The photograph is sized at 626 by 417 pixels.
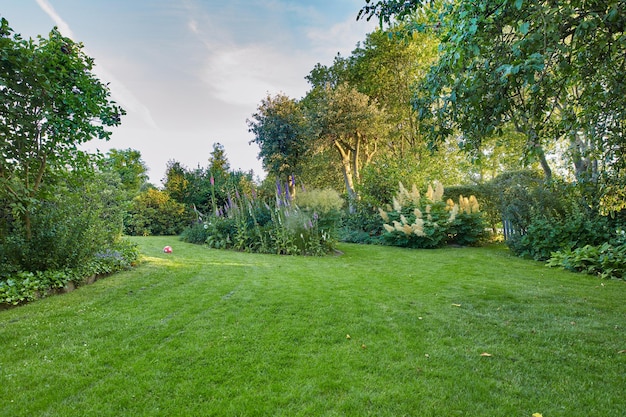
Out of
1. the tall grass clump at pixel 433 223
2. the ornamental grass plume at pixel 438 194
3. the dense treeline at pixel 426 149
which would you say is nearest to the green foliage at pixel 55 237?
the dense treeline at pixel 426 149

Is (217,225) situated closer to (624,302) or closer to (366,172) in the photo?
(366,172)

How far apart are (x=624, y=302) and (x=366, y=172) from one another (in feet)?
29.2

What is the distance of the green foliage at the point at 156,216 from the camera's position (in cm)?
1384

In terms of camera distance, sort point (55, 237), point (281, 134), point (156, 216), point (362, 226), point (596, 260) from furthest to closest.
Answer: point (281, 134) < point (156, 216) < point (362, 226) < point (596, 260) < point (55, 237)

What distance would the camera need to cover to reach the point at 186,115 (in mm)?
11195

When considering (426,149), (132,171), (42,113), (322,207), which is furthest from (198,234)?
(132,171)

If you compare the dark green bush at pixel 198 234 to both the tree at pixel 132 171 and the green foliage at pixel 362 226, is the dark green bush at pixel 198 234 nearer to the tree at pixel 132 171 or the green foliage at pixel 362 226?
the tree at pixel 132 171

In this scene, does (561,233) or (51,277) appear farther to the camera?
(561,233)

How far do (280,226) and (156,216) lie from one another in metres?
8.86

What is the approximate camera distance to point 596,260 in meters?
5.06

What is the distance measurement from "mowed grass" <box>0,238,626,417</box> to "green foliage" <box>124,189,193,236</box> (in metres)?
10.7

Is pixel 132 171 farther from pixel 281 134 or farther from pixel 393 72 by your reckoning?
pixel 393 72

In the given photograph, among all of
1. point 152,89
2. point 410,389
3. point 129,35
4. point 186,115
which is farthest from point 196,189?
point 410,389

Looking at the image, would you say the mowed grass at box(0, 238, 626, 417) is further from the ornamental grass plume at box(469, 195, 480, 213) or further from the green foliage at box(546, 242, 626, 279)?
the ornamental grass plume at box(469, 195, 480, 213)
